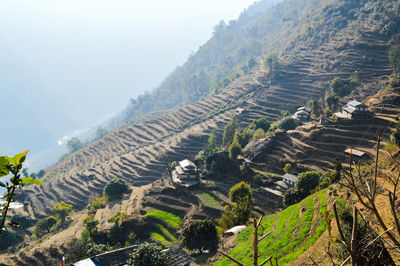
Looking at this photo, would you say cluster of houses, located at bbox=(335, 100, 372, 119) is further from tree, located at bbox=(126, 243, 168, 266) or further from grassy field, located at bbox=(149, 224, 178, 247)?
tree, located at bbox=(126, 243, 168, 266)

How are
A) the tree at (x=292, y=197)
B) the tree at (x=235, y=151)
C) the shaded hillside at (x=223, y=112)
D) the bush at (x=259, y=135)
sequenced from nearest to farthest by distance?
the tree at (x=292, y=197) < the tree at (x=235, y=151) < the bush at (x=259, y=135) < the shaded hillside at (x=223, y=112)

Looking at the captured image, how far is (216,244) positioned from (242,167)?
1873 cm

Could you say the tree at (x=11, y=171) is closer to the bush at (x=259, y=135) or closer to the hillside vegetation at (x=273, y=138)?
the hillside vegetation at (x=273, y=138)

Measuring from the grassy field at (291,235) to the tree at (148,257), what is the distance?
5.20 metres

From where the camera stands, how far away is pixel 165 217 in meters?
36.8

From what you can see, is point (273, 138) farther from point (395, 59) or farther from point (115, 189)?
point (395, 59)

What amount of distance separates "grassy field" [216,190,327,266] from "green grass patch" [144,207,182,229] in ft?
38.7

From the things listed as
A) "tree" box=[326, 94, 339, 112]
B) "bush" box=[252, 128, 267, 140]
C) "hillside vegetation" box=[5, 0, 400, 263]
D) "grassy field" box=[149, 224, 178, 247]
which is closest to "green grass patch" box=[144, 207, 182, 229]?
"hillside vegetation" box=[5, 0, 400, 263]

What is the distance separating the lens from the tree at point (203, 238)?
88.2ft

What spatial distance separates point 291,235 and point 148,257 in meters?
11.2

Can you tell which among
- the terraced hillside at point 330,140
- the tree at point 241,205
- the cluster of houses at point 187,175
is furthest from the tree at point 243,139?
the tree at point 241,205

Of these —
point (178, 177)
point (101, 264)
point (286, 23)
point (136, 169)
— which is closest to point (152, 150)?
point (136, 169)

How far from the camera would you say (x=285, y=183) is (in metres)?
39.3

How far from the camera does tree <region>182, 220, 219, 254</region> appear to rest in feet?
88.2
